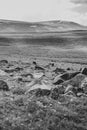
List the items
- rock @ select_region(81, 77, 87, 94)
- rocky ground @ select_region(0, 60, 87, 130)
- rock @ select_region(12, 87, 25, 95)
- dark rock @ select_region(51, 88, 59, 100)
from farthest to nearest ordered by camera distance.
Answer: rock @ select_region(81, 77, 87, 94), rock @ select_region(12, 87, 25, 95), dark rock @ select_region(51, 88, 59, 100), rocky ground @ select_region(0, 60, 87, 130)

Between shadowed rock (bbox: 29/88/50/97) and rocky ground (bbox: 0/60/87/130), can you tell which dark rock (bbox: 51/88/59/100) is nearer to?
rocky ground (bbox: 0/60/87/130)

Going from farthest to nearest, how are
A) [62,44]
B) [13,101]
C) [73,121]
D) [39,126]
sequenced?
[62,44] → [13,101] → [73,121] → [39,126]

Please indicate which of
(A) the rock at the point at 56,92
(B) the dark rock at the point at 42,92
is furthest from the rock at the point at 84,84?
(B) the dark rock at the point at 42,92

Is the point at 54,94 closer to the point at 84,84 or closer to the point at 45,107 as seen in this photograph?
the point at 45,107

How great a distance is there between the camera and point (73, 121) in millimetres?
8586

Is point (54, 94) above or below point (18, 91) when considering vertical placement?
above

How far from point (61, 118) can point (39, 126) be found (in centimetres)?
96

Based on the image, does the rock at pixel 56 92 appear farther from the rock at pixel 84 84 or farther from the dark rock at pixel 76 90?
the rock at pixel 84 84

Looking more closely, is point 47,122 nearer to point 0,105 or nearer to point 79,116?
point 79,116

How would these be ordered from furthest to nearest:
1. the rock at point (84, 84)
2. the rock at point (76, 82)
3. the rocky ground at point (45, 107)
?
the rock at point (76, 82), the rock at point (84, 84), the rocky ground at point (45, 107)

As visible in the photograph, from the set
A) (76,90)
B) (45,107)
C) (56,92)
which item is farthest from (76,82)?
(45,107)

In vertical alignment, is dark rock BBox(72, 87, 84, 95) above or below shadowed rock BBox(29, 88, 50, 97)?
below

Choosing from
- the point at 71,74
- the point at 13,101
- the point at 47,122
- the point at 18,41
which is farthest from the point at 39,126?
the point at 18,41

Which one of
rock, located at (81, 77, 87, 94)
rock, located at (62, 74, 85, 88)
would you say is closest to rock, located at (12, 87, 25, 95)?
rock, located at (62, 74, 85, 88)
